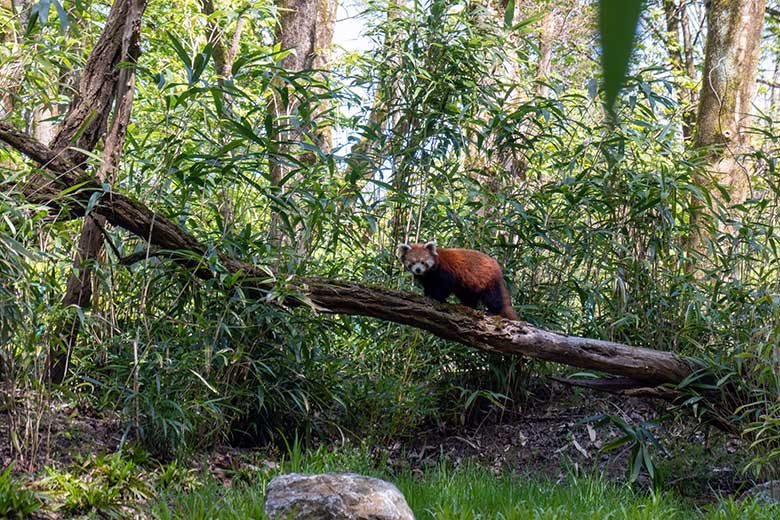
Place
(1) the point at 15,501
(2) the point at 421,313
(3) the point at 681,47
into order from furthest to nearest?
(3) the point at 681,47 → (2) the point at 421,313 → (1) the point at 15,501

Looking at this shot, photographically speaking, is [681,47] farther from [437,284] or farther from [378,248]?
[437,284]

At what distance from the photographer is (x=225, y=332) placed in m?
4.84

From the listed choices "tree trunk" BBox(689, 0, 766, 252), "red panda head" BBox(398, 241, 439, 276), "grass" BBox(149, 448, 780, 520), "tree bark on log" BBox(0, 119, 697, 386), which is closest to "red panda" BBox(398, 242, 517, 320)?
"red panda head" BBox(398, 241, 439, 276)

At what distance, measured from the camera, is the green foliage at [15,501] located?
139 inches

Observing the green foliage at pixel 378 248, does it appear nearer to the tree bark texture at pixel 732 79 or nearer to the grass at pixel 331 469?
the grass at pixel 331 469

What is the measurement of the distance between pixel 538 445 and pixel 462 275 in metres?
1.46

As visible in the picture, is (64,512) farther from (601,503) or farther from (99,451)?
(601,503)

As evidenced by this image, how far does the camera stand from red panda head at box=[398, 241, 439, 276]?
16.8 feet

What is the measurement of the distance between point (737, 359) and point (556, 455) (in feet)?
5.00

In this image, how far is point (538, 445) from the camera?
18.2 feet

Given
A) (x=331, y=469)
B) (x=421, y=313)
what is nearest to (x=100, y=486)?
(x=331, y=469)

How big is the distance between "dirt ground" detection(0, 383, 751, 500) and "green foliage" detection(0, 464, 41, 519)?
0.52 metres

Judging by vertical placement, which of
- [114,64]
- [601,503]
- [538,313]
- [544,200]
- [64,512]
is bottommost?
[64,512]

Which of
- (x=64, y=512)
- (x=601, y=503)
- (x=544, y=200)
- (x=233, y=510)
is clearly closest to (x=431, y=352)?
(x=544, y=200)
